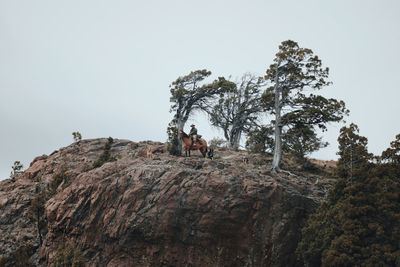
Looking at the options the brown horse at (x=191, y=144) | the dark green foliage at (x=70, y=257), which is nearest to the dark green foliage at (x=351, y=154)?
the brown horse at (x=191, y=144)

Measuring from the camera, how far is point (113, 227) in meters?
33.3

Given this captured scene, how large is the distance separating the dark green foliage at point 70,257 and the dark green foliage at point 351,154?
18.0m

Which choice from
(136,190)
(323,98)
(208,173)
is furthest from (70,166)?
(323,98)

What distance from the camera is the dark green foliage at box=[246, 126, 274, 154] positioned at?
46281mm

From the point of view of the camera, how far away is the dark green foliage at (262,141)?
46281 mm

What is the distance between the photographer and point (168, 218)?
106ft

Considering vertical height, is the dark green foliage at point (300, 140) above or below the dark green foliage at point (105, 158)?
above

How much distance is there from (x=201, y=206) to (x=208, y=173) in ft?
9.64

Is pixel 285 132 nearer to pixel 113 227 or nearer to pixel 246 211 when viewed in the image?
pixel 246 211

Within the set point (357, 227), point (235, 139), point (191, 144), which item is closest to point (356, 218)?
point (357, 227)

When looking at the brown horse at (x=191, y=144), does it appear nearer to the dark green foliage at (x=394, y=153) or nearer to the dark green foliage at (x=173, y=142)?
the dark green foliage at (x=173, y=142)

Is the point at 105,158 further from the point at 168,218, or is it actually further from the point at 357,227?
the point at 357,227

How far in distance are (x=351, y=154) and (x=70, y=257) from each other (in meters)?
19.9

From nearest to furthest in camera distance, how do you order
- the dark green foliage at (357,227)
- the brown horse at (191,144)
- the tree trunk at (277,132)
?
1. the dark green foliage at (357,227)
2. the tree trunk at (277,132)
3. the brown horse at (191,144)
